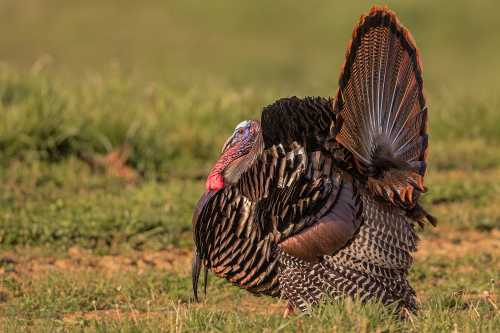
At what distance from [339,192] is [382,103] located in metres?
0.51

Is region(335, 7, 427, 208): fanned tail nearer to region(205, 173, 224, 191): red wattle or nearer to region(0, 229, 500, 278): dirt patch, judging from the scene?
region(205, 173, 224, 191): red wattle

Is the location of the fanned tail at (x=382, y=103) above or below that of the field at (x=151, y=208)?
above

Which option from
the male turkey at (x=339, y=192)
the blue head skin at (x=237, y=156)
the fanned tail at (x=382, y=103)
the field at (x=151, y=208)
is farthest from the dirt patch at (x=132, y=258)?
the fanned tail at (x=382, y=103)

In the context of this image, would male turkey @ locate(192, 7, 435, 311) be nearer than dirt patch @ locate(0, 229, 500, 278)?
Yes

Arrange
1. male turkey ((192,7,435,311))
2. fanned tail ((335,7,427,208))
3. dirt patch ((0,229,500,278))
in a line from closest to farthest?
male turkey ((192,7,435,311)) → fanned tail ((335,7,427,208)) → dirt patch ((0,229,500,278))

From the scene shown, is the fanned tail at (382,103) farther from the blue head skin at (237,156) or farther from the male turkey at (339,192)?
the blue head skin at (237,156)

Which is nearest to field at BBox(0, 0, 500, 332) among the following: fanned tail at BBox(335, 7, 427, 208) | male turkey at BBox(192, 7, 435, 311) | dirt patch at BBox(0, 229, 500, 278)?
dirt patch at BBox(0, 229, 500, 278)

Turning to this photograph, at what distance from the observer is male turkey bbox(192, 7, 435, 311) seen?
4383mm

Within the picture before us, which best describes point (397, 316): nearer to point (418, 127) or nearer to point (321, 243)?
point (321, 243)

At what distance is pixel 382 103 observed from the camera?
4598mm

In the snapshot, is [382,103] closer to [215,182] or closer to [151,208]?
[215,182]

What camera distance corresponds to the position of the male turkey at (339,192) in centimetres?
438

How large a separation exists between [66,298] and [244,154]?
133 cm

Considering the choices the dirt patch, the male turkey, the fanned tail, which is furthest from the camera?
the dirt patch
